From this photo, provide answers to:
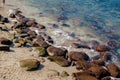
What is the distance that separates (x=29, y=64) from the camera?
21156 mm

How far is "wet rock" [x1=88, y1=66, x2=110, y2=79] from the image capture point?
21.4 meters

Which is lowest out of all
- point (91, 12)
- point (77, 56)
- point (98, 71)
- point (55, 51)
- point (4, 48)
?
point (98, 71)

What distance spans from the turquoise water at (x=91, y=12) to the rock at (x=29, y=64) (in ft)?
36.5

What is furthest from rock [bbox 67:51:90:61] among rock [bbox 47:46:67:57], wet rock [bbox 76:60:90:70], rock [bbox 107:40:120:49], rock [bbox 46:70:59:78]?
rock [bbox 107:40:120:49]

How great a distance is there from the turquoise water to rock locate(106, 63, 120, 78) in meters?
7.06

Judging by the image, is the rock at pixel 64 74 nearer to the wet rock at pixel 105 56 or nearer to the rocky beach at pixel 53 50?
the rocky beach at pixel 53 50

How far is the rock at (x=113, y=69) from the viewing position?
22.0 metres

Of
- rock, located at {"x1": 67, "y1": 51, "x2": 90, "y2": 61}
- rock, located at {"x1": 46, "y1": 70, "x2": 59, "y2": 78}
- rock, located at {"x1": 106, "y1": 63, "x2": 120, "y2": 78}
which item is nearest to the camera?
rock, located at {"x1": 46, "y1": 70, "x2": 59, "y2": 78}

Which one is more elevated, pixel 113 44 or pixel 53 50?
pixel 53 50

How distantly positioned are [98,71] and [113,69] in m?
1.69

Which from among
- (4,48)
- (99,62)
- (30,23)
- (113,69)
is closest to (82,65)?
(99,62)

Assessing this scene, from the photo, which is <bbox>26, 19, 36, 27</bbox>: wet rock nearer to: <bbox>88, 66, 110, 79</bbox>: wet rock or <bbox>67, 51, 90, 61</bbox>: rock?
<bbox>67, 51, 90, 61</bbox>: rock

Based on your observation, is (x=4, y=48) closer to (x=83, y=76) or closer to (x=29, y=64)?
(x=29, y=64)

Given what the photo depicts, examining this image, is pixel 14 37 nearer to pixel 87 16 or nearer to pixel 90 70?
pixel 90 70
